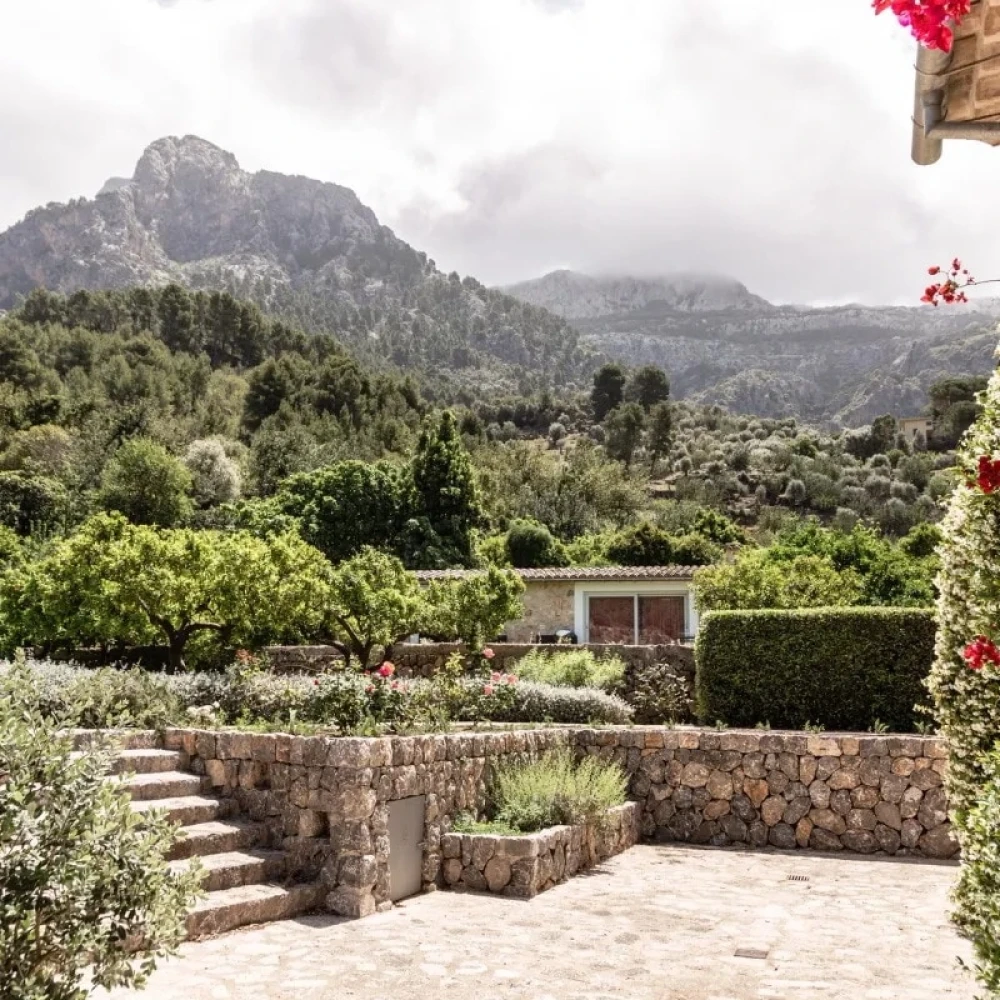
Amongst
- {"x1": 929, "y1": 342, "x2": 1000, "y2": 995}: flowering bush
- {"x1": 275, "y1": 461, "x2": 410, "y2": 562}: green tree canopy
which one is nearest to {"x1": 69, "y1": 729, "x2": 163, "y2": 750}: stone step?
{"x1": 929, "y1": 342, "x2": 1000, "y2": 995}: flowering bush

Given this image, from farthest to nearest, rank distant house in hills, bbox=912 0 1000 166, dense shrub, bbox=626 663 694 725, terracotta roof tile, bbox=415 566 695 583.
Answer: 1. terracotta roof tile, bbox=415 566 695 583
2. dense shrub, bbox=626 663 694 725
3. distant house in hills, bbox=912 0 1000 166

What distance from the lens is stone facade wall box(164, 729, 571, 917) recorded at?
824 cm

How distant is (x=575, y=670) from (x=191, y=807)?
26.7ft

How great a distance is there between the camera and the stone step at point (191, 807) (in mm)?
8406

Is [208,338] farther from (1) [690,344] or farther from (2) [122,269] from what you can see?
(1) [690,344]

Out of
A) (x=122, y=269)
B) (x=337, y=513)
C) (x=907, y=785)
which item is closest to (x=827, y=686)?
(x=907, y=785)

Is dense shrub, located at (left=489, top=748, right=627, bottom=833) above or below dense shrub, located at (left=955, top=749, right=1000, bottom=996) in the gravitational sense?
below

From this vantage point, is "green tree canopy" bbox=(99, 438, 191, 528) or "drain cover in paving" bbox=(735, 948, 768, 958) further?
"green tree canopy" bbox=(99, 438, 191, 528)

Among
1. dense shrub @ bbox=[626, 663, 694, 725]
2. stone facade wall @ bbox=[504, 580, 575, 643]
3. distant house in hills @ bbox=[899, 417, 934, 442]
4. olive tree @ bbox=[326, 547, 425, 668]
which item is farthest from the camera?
distant house in hills @ bbox=[899, 417, 934, 442]

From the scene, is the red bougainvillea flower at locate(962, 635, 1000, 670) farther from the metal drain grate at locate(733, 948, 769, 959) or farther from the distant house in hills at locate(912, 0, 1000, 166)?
the metal drain grate at locate(733, 948, 769, 959)

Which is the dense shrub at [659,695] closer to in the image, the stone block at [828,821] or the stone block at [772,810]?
the stone block at [772,810]

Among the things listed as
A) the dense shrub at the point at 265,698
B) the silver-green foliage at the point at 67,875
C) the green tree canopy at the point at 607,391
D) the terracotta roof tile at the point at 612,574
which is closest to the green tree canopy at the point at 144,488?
the terracotta roof tile at the point at 612,574

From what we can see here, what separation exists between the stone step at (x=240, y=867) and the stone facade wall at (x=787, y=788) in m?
5.05

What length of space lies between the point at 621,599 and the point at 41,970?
2189 centimetres
